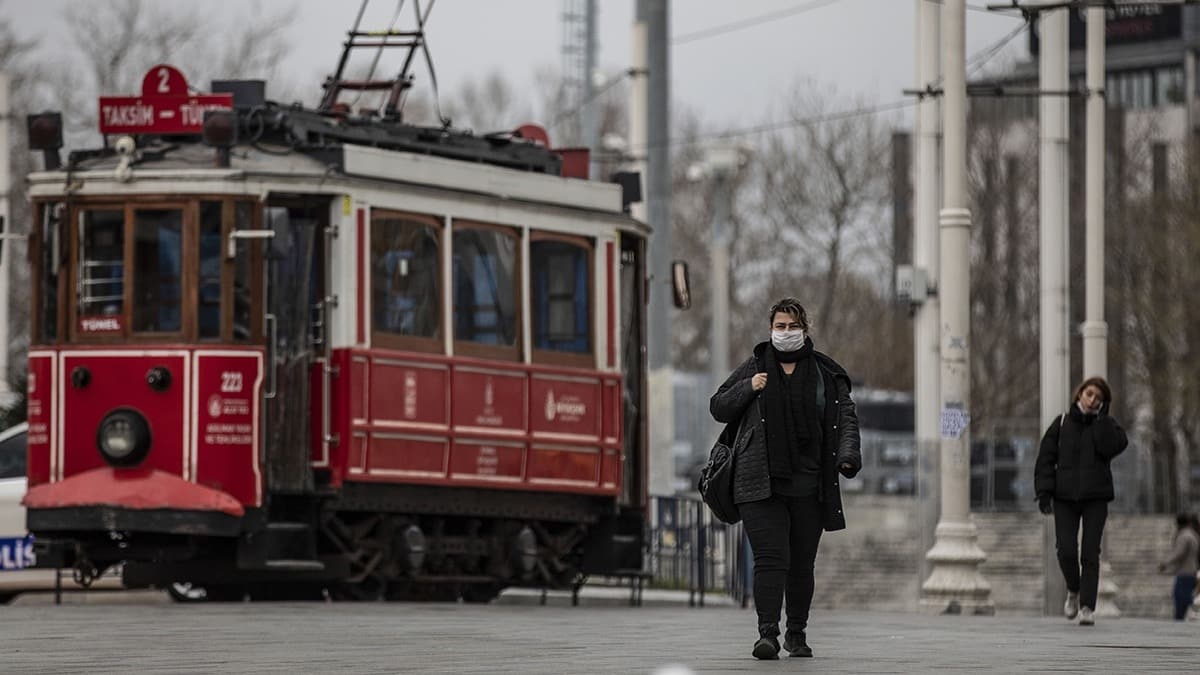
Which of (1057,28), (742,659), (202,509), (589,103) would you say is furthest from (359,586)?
(589,103)

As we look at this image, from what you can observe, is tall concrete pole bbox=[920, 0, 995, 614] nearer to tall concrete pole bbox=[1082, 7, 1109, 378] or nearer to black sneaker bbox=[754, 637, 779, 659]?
tall concrete pole bbox=[1082, 7, 1109, 378]

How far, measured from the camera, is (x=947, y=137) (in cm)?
2514

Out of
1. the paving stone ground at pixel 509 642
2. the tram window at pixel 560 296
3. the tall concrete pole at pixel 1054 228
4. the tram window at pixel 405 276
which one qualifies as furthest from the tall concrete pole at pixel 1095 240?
the tram window at pixel 405 276

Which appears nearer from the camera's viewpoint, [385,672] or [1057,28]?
[385,672]

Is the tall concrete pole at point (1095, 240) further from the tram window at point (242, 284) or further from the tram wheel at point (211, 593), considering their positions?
the tram window at point (242, 284)

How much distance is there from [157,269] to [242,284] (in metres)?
0.63

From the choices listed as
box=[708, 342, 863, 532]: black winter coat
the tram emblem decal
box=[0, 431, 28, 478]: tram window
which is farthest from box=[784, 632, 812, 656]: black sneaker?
box=[0, 431, 28, 478]: tram window

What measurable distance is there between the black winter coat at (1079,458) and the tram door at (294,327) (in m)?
5.38

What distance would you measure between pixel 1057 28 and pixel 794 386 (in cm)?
1579

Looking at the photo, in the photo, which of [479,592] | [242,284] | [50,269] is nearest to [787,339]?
[242,284]

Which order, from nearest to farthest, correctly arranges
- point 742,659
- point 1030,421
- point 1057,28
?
point 742,659 → point 1057,28 → point 1030,421

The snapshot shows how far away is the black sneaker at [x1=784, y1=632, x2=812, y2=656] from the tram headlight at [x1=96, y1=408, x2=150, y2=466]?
766cm

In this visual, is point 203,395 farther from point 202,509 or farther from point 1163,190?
point 1163,190

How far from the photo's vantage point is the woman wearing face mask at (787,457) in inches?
551
